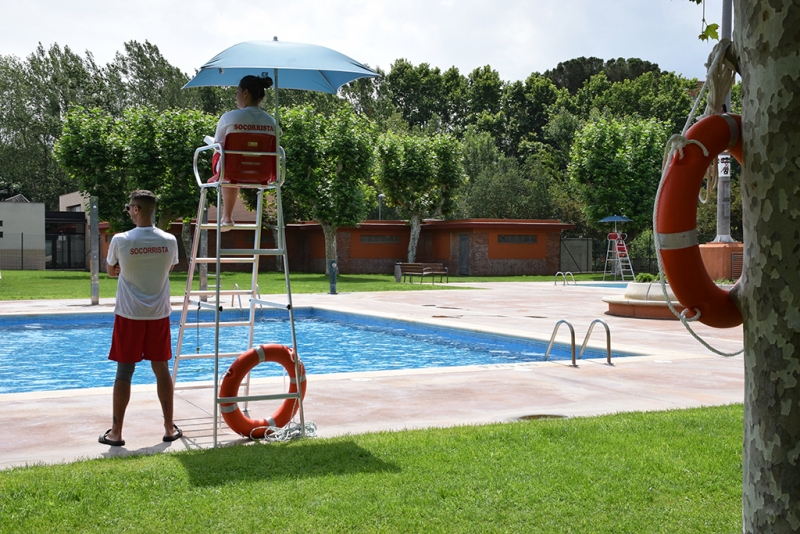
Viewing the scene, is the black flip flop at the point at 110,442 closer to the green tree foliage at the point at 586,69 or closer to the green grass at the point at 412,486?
the green grass at the point at 412,486

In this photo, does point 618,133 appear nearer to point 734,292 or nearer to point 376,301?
point 376,301

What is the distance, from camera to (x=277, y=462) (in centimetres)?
502

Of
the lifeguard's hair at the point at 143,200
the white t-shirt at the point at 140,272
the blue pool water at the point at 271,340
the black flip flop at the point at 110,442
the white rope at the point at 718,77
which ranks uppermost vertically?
the white rope at the point at 718,77

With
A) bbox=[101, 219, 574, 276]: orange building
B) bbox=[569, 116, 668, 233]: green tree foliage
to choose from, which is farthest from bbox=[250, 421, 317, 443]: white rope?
bbox=[569, 116, 668, 233]: green tree foliage

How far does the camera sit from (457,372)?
9125 millimetres

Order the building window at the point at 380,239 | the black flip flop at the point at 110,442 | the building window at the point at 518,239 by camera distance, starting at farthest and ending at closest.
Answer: the building window at the point at 380,239 < the building window at the point at 518,239 < the black flip flop at the point at 110,442

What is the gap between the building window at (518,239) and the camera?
41344mm

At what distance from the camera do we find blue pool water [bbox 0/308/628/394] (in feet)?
38.5

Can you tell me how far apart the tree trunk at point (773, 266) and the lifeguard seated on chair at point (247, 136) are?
4208 mm

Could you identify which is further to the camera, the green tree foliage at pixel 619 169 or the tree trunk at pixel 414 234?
the tree trunk at pixel 414 234

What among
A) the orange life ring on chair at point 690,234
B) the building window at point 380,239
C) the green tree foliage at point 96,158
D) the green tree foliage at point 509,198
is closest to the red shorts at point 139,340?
the orange life ring on chair at point 690,234

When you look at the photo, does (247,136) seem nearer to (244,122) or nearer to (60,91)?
(244,122)

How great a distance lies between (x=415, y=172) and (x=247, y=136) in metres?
34.9

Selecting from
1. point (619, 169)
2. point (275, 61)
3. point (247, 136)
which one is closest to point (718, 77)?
point (247, 136)
